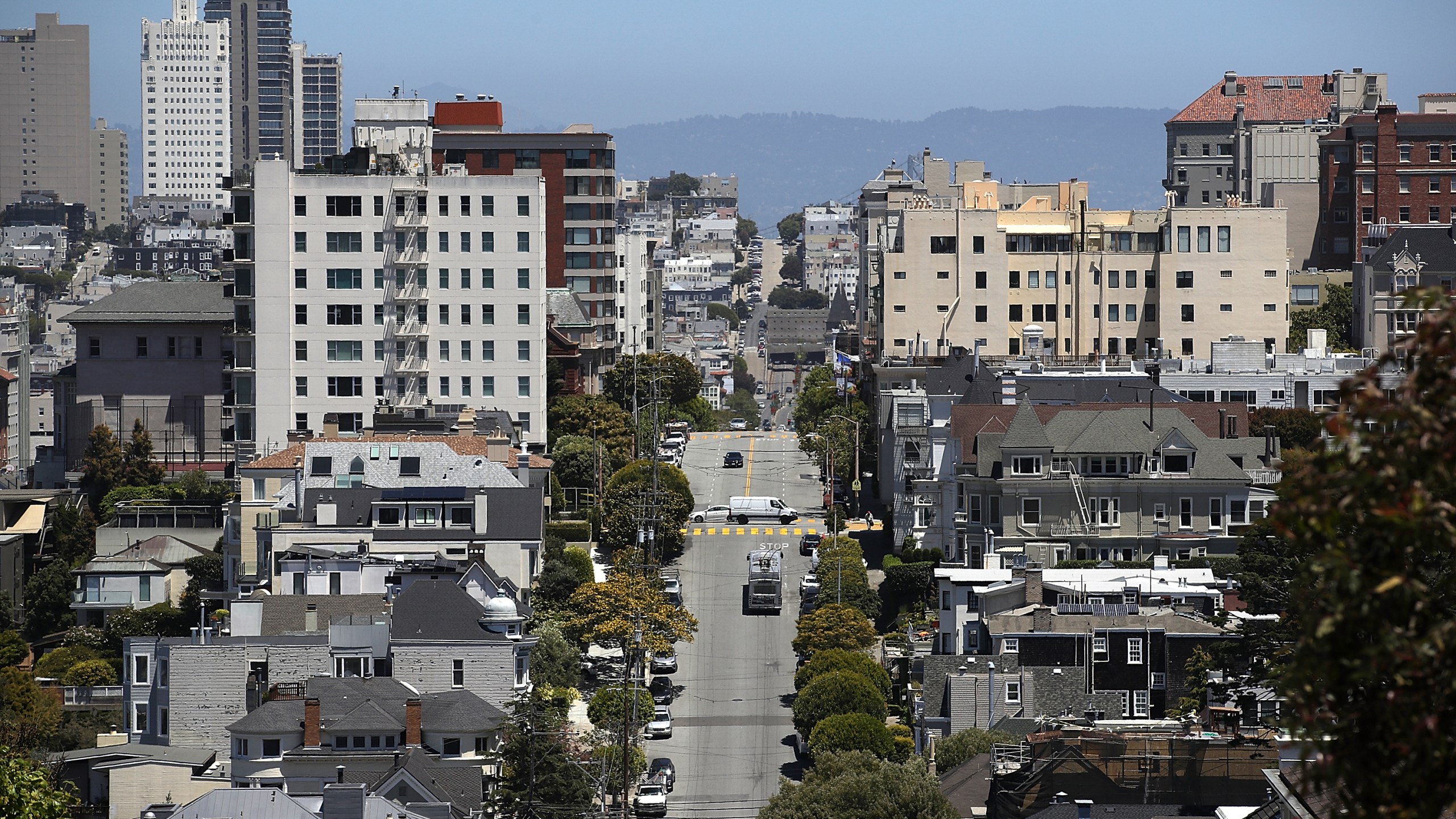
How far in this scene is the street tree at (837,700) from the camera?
251 ft

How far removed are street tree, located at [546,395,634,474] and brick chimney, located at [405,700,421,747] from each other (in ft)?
173

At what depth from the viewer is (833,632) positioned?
87125 millimetres

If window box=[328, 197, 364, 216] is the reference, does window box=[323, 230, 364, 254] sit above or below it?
below

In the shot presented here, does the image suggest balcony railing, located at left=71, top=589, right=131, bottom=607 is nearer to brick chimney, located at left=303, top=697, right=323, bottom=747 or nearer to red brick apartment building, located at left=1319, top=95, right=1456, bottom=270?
brick chimney, located at left=303, top=697, right=323, bottom=747

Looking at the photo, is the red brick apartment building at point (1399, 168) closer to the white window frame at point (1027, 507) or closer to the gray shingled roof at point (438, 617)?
the white window frame at point (1027, 507)

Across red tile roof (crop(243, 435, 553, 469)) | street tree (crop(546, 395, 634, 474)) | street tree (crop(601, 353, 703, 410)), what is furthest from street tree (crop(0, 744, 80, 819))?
A: street tree (crop(601, 353, 703, 410))

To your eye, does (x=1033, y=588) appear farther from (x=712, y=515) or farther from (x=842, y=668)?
(x=712, y=515)

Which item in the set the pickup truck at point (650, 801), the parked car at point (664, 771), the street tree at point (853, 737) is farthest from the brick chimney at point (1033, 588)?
the pickup truck at point (650, 801)

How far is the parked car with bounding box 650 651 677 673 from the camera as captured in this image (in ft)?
291

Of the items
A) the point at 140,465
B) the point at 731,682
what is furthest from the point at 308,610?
the point at 140,465

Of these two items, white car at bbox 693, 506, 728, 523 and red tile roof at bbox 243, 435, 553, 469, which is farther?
white car at bbox 693, 506, 728, 523

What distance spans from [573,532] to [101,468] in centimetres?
3627

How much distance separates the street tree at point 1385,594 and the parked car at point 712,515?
336ft

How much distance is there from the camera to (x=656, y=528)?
106 meters
